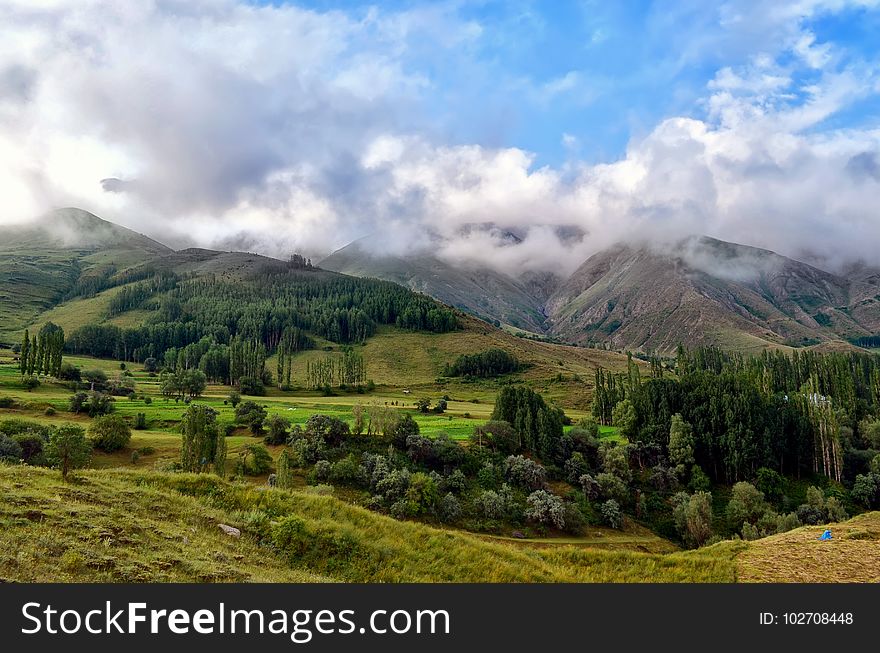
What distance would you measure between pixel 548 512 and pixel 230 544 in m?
45.1

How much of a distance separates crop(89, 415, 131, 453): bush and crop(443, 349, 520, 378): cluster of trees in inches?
5365

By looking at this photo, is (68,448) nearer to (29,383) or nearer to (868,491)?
(29,383)

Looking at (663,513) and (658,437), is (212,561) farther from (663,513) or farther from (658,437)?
(658,437)

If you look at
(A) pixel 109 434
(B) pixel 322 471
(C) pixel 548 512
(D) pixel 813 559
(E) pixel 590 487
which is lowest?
(C) pixel 548 512

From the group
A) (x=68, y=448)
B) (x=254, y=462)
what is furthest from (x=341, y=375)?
(x=68, y=448)

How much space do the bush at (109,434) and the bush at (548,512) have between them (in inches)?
2001

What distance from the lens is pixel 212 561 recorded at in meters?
13.8

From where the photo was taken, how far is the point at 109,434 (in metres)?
59.6

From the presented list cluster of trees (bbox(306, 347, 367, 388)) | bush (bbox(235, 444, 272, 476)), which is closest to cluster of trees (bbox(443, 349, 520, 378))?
cluster of trees (bbox(306, 347, 367, 388))

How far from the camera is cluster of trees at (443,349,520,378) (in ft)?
625

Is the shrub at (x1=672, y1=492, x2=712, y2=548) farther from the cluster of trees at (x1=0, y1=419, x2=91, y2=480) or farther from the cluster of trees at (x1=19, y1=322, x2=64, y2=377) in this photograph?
the cluster of trees at (x1=19, y1=322, x2=64, y2=377)

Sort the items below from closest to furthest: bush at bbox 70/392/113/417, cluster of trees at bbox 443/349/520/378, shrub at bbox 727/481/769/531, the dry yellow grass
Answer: the dry yellow grass → shrub at bbox 727/481/769/531 → bush at bbox 70/392/113/417 → cluster of trees at bbox 443/349/520/378

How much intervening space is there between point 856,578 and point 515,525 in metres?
38.3
